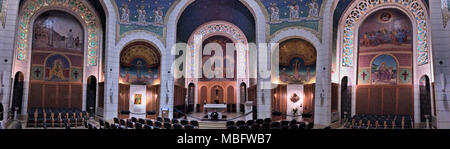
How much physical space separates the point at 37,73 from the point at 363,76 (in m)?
22.2

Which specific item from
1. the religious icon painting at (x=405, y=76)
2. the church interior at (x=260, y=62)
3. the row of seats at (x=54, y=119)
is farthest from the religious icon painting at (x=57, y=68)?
the religious icon painting at (x=405, y=76)

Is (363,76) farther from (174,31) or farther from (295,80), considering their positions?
(174,31)

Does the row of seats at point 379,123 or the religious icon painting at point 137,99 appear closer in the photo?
the row of seats at point 379,123

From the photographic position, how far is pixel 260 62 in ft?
57.8

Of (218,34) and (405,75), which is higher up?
(218,34)

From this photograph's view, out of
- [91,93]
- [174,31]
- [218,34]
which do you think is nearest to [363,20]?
[218,34]

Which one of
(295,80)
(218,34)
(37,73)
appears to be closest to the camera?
(295,80)

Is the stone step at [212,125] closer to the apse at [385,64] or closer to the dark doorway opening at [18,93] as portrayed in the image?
the apse at [385,64]

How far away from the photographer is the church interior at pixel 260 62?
16.5 meters

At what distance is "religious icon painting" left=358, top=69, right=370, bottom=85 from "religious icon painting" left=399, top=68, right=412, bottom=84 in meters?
1.91

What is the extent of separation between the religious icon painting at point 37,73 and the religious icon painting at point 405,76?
23966 mm

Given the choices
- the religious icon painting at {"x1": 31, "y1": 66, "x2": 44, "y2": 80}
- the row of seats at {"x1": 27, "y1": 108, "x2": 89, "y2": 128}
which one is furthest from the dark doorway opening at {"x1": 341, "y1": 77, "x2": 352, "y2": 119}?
the religious icon painting at {"x1": 31, "y1": 66, "x2": 44, "y2": 80}
